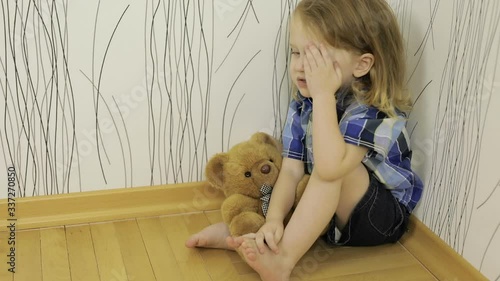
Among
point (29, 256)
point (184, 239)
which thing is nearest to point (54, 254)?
point (29, 256)

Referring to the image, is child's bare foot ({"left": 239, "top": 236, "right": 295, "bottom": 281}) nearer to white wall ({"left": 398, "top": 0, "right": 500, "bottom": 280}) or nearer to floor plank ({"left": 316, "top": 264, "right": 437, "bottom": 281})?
A: floor plank ({"left": 316, "top": 264, "right": 437, "bottom": 281})

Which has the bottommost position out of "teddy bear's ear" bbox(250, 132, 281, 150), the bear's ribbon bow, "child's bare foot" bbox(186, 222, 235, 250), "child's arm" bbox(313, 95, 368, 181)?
"child's bare foot" bbox(186, 222, 235, 250)

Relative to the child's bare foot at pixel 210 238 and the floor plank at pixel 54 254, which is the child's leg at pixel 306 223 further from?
the floor plank at pixel 54 254

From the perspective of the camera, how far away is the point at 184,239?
4.27 feet

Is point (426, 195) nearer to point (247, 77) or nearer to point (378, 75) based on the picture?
point (378, 75)

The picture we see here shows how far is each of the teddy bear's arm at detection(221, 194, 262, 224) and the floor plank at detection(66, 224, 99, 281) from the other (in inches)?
11.4

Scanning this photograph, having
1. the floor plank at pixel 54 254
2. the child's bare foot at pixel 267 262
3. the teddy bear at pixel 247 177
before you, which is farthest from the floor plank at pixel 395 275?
the floor plank at pixel 54 254

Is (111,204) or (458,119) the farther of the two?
(111,204)

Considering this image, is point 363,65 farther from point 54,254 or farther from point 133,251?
point 54,254

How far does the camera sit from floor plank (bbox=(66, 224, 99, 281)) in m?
1.15

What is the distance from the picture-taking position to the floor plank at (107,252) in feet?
3.78

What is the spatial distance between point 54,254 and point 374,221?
0.67 meters

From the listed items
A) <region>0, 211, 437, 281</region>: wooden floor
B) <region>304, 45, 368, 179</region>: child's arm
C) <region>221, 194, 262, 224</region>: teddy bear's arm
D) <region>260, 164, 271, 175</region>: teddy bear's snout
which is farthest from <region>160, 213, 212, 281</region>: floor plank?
<region>304, 45, 368, 179</region>: child's arm

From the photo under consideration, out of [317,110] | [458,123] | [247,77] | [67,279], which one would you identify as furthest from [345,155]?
[67,279]
